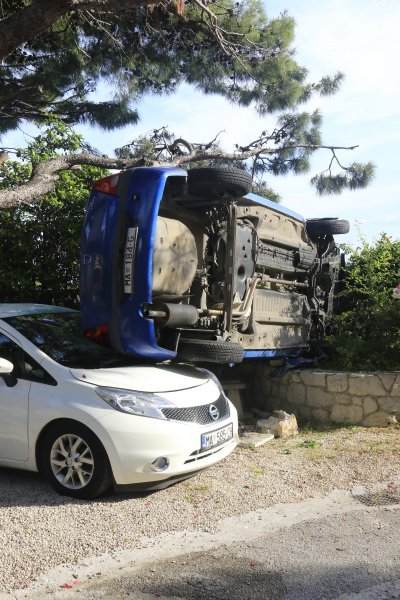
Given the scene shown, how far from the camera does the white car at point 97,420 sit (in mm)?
4445

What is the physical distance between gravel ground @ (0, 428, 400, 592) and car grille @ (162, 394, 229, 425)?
0.57 meters

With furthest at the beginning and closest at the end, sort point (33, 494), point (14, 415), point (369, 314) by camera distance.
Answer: point (369, 314) < point (14, 415) < point (33, 494)

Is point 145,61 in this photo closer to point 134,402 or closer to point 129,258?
point 129,258

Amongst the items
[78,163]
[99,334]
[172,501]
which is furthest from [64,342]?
[78,163]

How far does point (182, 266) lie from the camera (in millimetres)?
6102

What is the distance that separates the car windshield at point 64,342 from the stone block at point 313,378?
2856 mm

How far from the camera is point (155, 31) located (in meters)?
10.3

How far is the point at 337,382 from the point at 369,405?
47cm

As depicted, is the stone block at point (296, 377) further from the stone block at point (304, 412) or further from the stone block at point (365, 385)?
the stone block at point (365, 385)

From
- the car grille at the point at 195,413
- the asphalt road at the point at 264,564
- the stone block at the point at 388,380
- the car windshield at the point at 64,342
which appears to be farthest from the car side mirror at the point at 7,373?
the stone block at the point at 388,380

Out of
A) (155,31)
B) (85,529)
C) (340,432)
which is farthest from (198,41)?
(85,529)

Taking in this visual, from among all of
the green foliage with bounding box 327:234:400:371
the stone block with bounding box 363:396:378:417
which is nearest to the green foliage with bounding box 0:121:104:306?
the green foliage with bounding box 327:234:400:371

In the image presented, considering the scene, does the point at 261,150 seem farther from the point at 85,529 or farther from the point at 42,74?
the point at 85,529

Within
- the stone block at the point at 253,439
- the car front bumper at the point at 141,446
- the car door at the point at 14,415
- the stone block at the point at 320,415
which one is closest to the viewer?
the car front bumper at the point at 141,446
